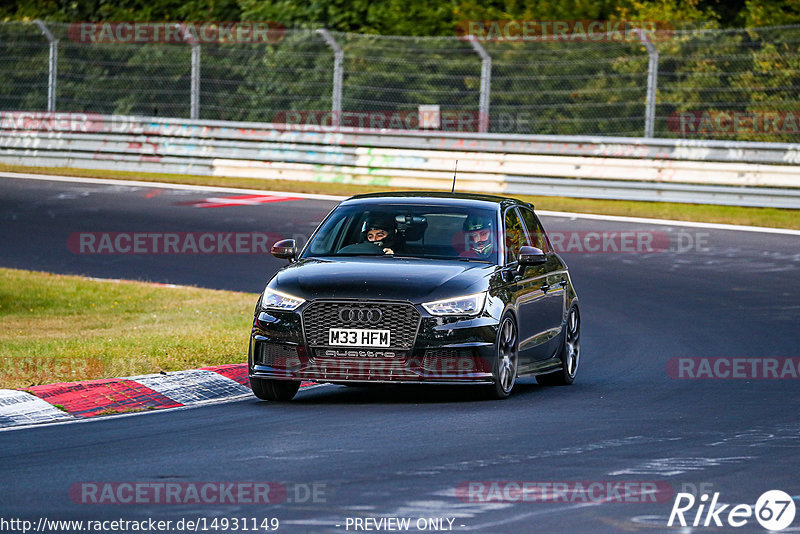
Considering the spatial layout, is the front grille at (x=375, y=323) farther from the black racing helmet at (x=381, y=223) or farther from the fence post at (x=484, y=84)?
the fence post at (x=484, y=84)

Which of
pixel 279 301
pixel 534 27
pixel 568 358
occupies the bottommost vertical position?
pixel 568 358

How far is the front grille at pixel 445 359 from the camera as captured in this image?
10.5m

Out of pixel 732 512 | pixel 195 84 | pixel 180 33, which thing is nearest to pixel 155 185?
pixel 195 84

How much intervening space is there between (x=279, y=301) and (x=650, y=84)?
626 inches

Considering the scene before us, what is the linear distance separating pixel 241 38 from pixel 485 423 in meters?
23.4

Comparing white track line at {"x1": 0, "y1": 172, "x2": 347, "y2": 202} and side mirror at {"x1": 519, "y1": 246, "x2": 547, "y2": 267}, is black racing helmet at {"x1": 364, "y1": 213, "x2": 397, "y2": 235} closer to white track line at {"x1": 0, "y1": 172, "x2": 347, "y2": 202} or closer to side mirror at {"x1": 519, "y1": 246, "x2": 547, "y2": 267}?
side mirror at {"x1": 519, "y1": 246, "x2": 547, "y2": 267}

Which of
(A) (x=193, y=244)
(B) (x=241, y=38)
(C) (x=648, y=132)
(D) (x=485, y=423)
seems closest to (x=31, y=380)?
(D) (x=485, y=423)

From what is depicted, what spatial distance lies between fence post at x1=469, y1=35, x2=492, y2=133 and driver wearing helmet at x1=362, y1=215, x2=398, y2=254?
15143 mm

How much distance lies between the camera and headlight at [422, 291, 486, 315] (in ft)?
34.6

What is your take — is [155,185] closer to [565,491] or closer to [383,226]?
[383,226]

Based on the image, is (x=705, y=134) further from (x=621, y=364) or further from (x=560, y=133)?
(x=621, y=364)

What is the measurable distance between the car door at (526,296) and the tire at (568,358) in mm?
507

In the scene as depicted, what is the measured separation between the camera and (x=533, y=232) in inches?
508

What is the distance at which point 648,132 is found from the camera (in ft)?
84.5
